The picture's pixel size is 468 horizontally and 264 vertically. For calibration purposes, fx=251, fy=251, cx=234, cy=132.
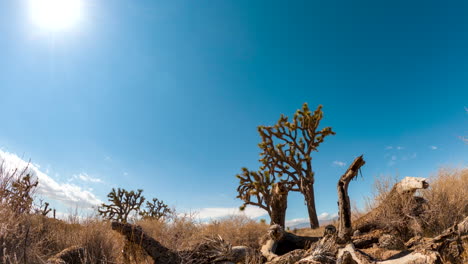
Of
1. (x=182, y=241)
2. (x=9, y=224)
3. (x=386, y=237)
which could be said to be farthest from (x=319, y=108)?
(x=9, y=224)

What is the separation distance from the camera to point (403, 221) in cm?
849

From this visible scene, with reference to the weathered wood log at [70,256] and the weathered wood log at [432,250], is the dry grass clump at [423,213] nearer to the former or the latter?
the weathered wood log at [432,250]

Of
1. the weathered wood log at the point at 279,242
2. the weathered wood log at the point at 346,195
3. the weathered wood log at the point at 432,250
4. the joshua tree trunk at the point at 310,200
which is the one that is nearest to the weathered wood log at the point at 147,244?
the weathered wood log at the point at 279,242

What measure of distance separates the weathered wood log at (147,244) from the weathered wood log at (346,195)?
14.8 ft

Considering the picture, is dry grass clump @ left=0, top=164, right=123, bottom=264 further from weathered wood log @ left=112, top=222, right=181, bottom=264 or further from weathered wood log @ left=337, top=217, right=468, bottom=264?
weathered wood log @ left=337, top=217, right=468, bottom=264

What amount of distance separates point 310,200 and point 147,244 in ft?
41.7

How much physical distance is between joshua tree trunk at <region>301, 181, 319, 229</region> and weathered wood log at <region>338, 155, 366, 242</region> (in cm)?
984

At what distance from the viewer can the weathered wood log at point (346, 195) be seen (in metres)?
6.88

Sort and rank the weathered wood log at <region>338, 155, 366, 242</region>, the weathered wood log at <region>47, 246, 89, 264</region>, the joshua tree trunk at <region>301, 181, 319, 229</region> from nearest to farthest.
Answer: the weathered wood log at <region>47, 246, 89, 264</region> → the weathered wood log at <region>338, 155, 366, 242</region> → the joshua tree trunk at <region>301, 181, 319, 229</region>

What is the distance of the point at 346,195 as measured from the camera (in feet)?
23.3

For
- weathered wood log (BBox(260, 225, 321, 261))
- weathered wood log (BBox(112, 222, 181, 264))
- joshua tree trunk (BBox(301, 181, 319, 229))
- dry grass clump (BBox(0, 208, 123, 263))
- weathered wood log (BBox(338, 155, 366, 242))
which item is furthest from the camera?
joshua tree trunk (BBox(301, 181, 319, 229))

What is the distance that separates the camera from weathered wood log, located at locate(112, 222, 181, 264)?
625cm

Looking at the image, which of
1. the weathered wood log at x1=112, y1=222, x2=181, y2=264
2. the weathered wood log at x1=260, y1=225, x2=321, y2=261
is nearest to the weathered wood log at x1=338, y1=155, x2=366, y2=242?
the weathered wood log at x1=260, y1=225, x2=321, y2=261

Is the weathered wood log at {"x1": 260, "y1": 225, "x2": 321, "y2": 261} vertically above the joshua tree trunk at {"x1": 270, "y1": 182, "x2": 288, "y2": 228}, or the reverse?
the joshua tree trunk at {"x1": 270, "y1": 182, "x2": 288, "y2": 228}
